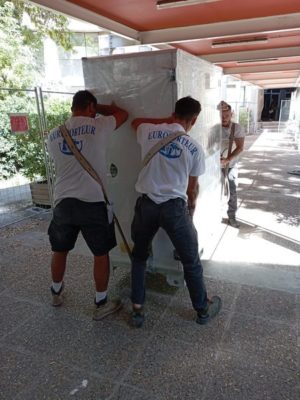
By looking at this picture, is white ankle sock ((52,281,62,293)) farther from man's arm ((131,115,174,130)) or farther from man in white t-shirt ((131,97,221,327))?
man's arm ((131,115,174,130))

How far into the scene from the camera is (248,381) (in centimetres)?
233

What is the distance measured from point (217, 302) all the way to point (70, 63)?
1877 centimetres

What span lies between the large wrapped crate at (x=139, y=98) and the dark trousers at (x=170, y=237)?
0.38 m

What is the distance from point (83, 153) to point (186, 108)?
90cm

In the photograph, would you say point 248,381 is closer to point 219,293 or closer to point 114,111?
point 219,293

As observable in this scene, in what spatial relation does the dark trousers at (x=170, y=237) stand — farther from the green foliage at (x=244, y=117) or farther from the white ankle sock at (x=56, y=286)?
the green foliage at (x=244, y=117)

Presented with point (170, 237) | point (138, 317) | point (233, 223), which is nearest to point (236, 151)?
point (233, 223)

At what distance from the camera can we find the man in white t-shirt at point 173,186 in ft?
8.54

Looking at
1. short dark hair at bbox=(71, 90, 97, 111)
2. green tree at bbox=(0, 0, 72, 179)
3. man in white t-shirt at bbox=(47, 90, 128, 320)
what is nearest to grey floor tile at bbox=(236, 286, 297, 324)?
man in white t-shirt at bbox=(47, 90, 128, 320)

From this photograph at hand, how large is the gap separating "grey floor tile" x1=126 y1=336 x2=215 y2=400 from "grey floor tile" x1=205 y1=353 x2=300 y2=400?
84 mm

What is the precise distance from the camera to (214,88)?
13.4 feet

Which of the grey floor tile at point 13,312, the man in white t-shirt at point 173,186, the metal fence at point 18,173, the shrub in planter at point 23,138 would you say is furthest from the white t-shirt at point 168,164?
the shrub in planter at point 23,138

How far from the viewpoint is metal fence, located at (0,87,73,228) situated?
17.8 feet

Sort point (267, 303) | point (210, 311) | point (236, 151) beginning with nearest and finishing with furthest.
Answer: point (210, 311), point (267, 303), point (236, 151)
